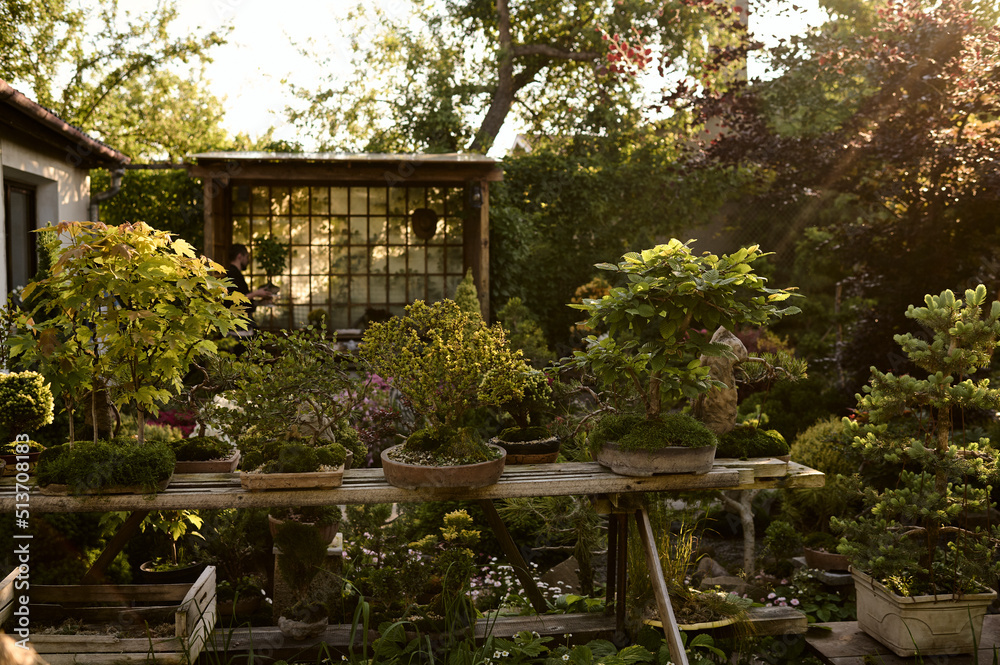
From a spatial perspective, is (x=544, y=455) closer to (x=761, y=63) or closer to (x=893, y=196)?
(x=893, y=196)

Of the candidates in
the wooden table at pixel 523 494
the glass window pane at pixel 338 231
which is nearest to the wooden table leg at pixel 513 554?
the wooden table at pixel 523 494

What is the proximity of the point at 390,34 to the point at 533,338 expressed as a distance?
1006cm

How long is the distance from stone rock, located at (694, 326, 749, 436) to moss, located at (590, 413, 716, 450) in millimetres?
252

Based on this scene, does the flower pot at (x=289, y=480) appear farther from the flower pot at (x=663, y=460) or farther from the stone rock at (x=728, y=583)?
the stone rock at (x=728, y=583)

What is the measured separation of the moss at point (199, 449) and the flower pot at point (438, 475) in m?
0.92

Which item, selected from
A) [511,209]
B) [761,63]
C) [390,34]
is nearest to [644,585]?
[511,209]

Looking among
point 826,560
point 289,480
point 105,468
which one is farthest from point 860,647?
point 105,468

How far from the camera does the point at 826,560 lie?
459 centimetres

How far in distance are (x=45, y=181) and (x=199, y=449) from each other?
5.20 metres

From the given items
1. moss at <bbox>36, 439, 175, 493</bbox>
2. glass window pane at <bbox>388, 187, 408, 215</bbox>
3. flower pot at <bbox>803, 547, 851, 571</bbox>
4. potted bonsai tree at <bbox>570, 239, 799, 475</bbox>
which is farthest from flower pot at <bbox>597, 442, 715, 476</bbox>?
glass window pane at <bbox>388, 187, 408, 215</bbox>

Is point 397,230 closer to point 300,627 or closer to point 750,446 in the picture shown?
point 750,446

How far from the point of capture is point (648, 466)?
312cm

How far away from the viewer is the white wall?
20.0 feet

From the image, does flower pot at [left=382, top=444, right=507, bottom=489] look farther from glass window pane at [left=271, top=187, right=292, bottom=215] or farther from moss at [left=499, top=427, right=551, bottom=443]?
glass window pane at [left=271, top=187, right=292, bottom=215]
